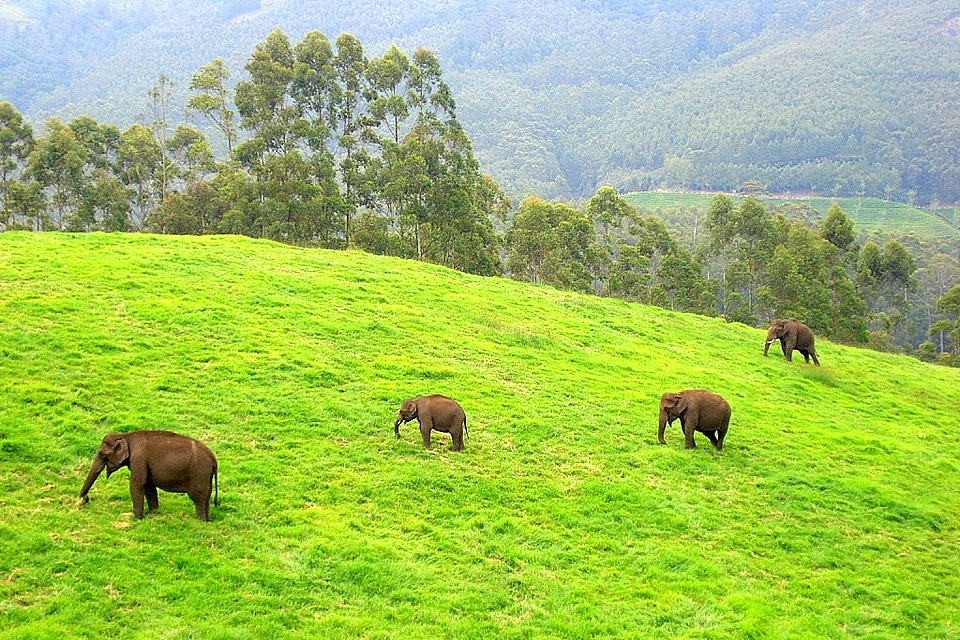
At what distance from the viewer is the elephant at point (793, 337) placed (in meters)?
32.5

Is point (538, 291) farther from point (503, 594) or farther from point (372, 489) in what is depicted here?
point (503, 594)

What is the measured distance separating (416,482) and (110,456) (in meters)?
6.02

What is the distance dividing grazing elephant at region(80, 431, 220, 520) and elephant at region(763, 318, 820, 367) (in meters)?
26.8

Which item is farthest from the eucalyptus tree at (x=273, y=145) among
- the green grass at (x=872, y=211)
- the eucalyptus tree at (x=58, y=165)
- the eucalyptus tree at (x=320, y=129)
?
the green grass at (x=872, y=211)

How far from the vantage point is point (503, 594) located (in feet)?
40.9

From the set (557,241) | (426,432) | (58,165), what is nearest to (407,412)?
(426,432)

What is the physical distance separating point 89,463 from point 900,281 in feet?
252

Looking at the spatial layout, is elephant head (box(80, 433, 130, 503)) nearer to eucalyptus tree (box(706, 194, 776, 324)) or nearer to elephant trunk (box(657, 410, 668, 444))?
elephant trunk (box(657, 410, 668, 444))

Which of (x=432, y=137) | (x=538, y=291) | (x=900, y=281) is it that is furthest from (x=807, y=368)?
(x=900, y=281)

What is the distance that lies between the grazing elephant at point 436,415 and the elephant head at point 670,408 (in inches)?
229

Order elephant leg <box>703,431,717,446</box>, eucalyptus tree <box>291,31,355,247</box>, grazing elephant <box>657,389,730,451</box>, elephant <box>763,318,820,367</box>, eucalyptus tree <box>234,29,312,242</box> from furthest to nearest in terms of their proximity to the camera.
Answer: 1. eucalyptus tree <box>291,31,355,247</box>
2. eucalyptus tree <box>234,29,312,242</box>
3. elephant <box>763,318,820,367</box>
4. elephant leg <box>703,431,717,446</box>
5. grazing elephant <box>657,389,730,451</box>

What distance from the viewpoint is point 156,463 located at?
490 inches

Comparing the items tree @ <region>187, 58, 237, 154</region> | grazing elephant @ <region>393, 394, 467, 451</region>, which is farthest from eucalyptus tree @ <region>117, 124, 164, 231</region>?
grazing elephant @ <region>393, 394, 467, 451</region>

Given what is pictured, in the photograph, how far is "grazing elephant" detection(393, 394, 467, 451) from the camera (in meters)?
17.5
